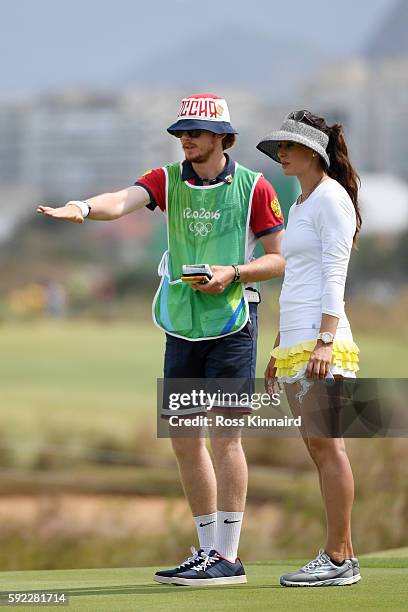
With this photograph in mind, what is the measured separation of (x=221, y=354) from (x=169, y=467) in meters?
11.1

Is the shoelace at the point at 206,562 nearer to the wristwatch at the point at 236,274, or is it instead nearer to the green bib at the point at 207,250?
the green bib at the point at 207,250

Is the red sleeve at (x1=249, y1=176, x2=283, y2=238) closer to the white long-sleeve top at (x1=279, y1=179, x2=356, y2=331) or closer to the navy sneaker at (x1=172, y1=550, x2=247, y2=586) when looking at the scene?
the white long-sleeve top at (x1=279, y1=179, x2=356, y2=331)

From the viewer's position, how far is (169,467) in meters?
15.6

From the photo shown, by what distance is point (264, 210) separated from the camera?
4.61 metres

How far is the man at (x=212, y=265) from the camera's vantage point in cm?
458

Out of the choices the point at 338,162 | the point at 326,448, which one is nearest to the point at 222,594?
the point at 326,448

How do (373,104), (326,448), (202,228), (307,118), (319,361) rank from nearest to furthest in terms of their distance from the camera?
1. (319,361)
2. (326,448)
3. (307,118)
4. (202,228)
5. (373,104)

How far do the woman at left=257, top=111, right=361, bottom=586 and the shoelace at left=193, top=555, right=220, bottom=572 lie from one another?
26 cm

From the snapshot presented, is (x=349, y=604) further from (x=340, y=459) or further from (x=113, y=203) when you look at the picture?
(x=113, y=203)

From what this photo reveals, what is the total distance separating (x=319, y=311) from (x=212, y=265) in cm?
42

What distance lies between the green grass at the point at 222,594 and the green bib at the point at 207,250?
818 mm

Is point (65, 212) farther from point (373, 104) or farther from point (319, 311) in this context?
point (373, 104)

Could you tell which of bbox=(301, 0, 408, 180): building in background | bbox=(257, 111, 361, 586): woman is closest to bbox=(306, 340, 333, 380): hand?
bbox=(257, 111, 361, 586): woman

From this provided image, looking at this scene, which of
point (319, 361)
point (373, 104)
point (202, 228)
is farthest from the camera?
point (373, 104)
